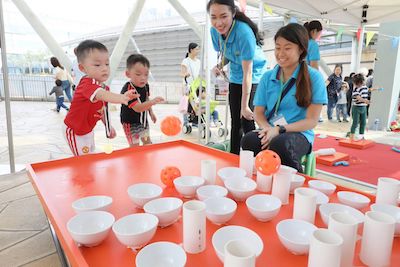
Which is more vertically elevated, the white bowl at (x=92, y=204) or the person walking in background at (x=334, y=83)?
the person walking in background at (x=334, y=83)

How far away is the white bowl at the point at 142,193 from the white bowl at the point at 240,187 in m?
0.29

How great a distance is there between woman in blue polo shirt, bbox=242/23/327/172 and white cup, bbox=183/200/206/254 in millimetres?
1004

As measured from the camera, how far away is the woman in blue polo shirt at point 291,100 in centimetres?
164

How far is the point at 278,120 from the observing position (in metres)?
1.82

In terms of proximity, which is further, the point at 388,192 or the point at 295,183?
the point at 295,183

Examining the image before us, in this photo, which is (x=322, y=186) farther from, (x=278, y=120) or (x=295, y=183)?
(x=278, y=120)

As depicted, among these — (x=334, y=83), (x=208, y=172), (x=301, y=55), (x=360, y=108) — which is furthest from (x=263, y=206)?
(x=334, y=83)

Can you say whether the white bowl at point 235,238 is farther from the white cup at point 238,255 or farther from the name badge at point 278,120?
the name badge at point 278,120

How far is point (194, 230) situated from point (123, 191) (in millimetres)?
567

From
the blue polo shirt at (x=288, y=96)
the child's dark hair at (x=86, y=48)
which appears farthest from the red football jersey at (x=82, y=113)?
the blue polo shirt at (x=288, y=96)

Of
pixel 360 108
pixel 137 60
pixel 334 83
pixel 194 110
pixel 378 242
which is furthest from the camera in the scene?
pixel 334 83

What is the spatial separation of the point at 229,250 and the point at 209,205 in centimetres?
36

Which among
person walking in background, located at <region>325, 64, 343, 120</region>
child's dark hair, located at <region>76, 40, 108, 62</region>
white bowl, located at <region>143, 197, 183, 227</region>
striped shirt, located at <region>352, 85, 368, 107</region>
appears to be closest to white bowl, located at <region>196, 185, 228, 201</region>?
white bowl, located at <region>143, 197, 183, 227</region>

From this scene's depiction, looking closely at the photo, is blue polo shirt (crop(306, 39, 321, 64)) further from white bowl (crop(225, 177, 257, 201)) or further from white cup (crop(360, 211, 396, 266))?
white cup (crop(360, 211, 396, 266))
